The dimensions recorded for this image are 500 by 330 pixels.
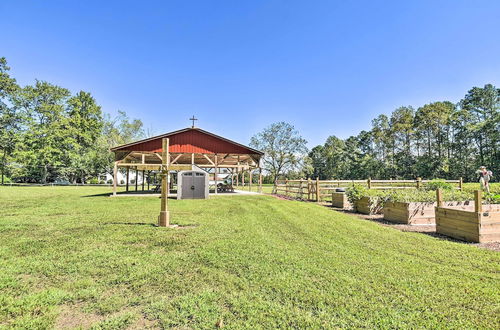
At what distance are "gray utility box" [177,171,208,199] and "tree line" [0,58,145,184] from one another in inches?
1209

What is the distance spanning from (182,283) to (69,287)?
138 cm

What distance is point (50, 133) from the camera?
3484cm

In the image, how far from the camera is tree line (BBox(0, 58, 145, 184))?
3256 centimetres

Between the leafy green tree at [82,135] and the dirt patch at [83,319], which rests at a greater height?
the leafy green tree at [82,135]

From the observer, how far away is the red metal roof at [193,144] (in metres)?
17.0

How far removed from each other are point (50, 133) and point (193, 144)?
30.3 metres

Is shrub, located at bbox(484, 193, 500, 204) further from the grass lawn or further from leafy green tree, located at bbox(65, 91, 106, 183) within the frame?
leafy green tree, located at bbox(65, 91, 106, 183)

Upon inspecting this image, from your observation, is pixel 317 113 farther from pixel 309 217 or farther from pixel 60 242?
pixel 60 242

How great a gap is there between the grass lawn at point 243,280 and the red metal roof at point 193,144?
11.8m

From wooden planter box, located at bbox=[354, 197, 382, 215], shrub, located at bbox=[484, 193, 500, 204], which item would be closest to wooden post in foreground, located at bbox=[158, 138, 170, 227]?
wooden planter box, located at bbox=[354, 197, 382, 215]

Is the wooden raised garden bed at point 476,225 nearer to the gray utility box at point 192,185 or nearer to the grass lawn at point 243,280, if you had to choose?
the grass lawn at point 243,280

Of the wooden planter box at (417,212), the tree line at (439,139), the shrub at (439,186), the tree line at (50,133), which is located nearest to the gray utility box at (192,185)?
the wooden planter box at (417,212)

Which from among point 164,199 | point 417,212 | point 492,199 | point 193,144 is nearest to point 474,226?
point 417,212

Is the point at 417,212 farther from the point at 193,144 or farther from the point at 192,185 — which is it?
the point at 193,144
